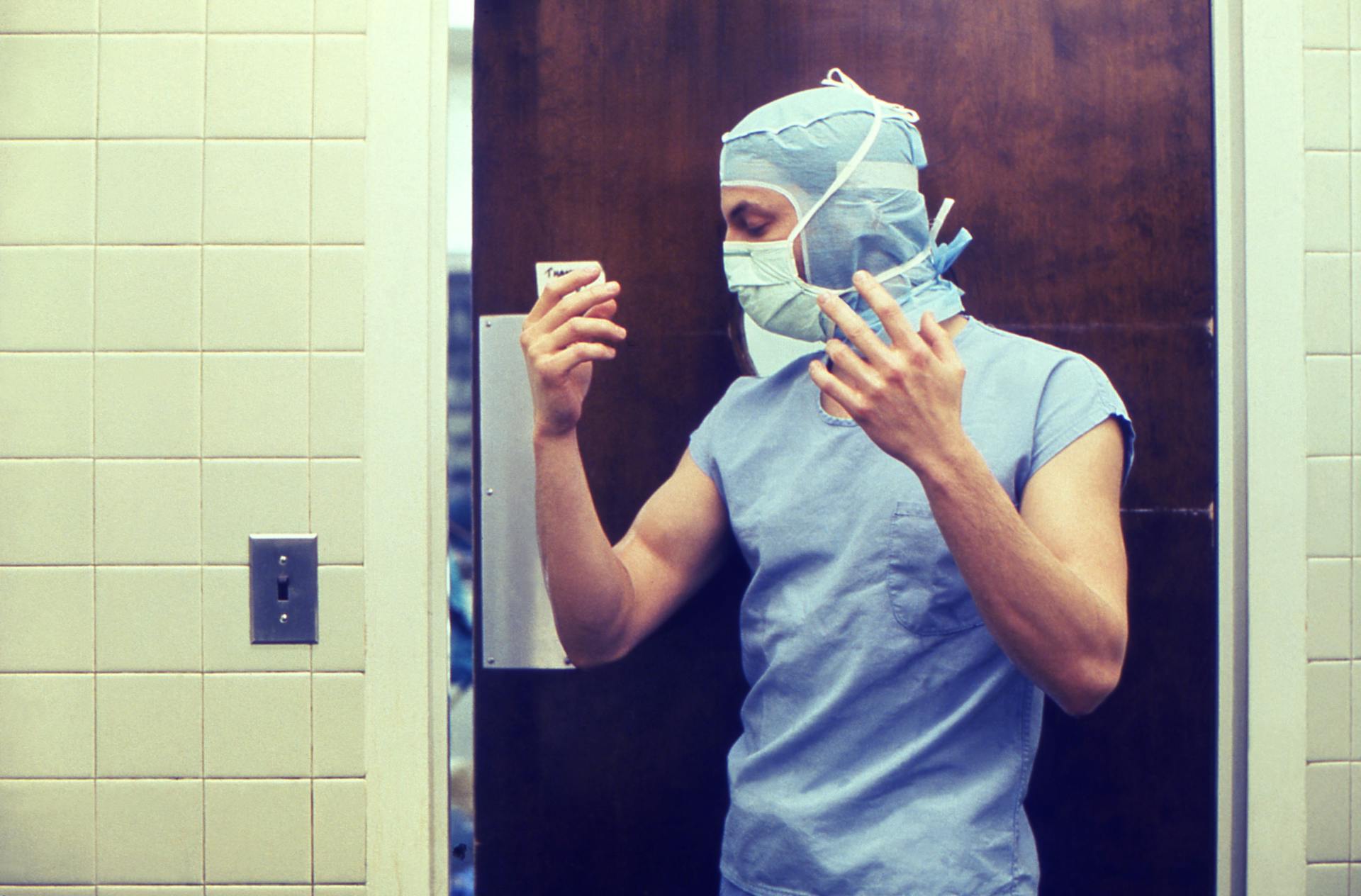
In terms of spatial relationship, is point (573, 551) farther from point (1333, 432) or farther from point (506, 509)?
point (1333, 432)

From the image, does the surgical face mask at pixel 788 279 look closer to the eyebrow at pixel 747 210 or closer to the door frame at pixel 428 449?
the eyebrow at pixel 747 210

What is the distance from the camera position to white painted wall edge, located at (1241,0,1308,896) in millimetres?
1341

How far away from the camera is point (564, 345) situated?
1.11 meters

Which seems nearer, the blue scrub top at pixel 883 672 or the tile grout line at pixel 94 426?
the blue scrub top at pixel 883 672

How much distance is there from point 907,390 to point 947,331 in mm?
291

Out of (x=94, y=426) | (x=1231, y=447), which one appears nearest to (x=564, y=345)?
(x=94, y=426)

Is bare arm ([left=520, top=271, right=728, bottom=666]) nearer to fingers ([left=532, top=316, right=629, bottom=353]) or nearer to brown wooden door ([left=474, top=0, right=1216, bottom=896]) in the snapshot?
fingers ([left=532, top=316, right=629, bottom=353])

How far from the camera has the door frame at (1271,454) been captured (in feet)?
4.40

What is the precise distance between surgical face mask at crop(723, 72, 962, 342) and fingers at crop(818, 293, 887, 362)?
0.42ft

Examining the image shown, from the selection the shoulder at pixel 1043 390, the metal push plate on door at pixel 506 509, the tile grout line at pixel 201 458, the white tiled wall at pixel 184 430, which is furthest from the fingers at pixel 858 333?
the tile grout line at pixel 201 458

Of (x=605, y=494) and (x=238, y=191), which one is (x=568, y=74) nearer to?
(x=238, y=191)

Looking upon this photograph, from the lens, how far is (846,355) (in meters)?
0.97

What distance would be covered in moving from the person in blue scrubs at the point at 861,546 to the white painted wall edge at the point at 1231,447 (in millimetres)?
333

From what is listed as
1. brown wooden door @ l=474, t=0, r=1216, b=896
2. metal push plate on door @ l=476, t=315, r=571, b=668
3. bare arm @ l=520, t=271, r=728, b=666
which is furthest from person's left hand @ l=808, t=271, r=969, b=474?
metal push plate on door @ l=476, t=315, r=571, b=668
